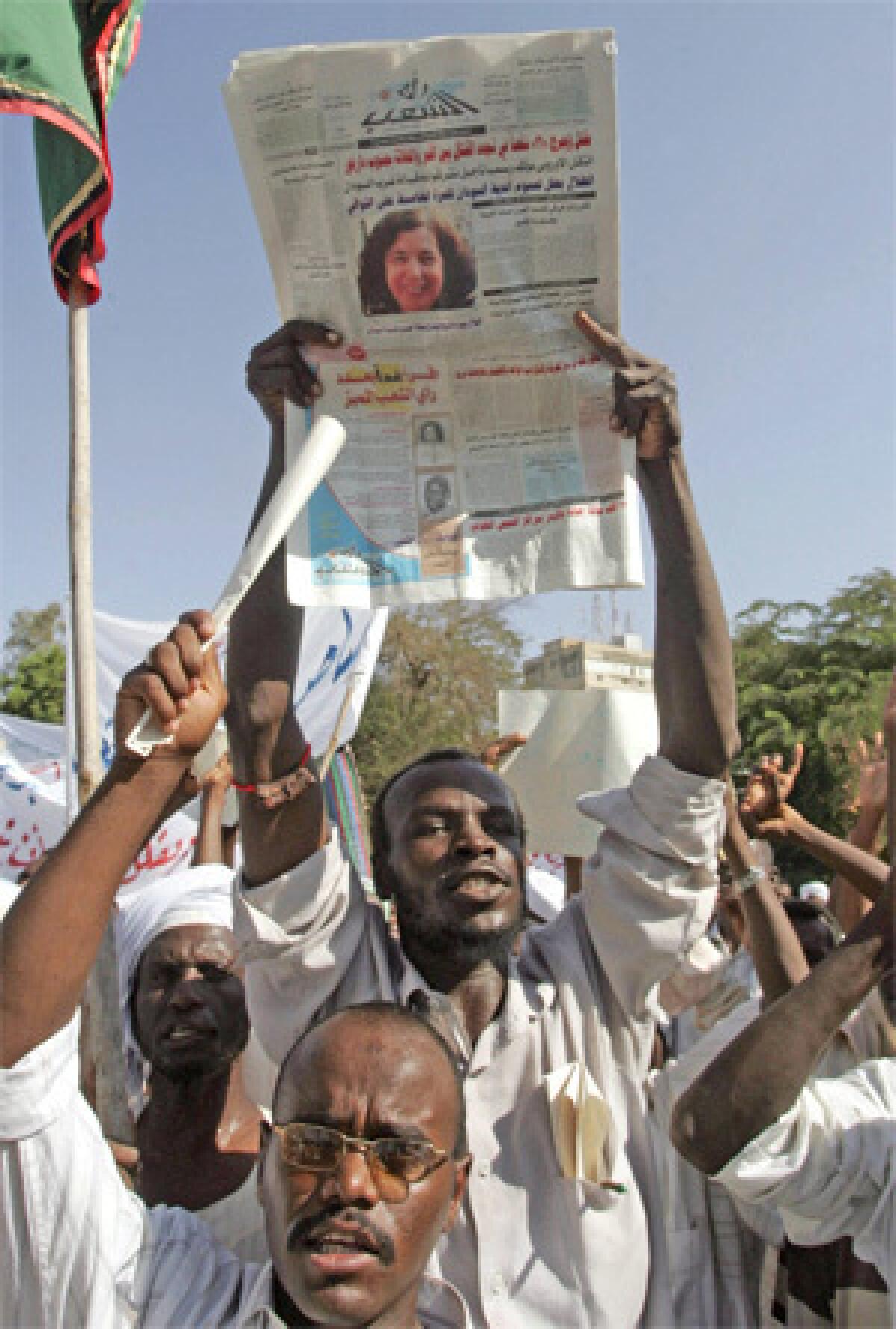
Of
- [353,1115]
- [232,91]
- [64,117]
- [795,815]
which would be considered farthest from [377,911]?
[64,117]

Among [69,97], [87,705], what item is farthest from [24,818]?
[69,97]

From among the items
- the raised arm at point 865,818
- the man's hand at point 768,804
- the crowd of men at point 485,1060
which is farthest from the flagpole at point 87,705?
the raised arm at point 865,818

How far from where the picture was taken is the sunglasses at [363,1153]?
1533 mm

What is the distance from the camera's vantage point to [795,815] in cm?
307

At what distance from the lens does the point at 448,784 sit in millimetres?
2277

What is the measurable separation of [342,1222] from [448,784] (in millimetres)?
928

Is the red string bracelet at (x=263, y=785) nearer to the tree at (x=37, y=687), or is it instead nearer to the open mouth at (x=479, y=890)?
the open mouth at (x=479, y=890)

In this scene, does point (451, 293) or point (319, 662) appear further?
A: point (319, 662)

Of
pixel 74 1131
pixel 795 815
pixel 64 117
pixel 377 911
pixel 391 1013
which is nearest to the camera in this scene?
pixel 74 1131

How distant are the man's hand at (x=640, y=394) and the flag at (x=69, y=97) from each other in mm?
1888

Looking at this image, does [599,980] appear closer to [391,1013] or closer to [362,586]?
[391,1013]

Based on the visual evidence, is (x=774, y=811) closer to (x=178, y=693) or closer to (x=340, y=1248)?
(x=340, y=1248)

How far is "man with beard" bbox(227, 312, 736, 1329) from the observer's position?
199 cm

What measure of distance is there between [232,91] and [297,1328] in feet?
6.64
